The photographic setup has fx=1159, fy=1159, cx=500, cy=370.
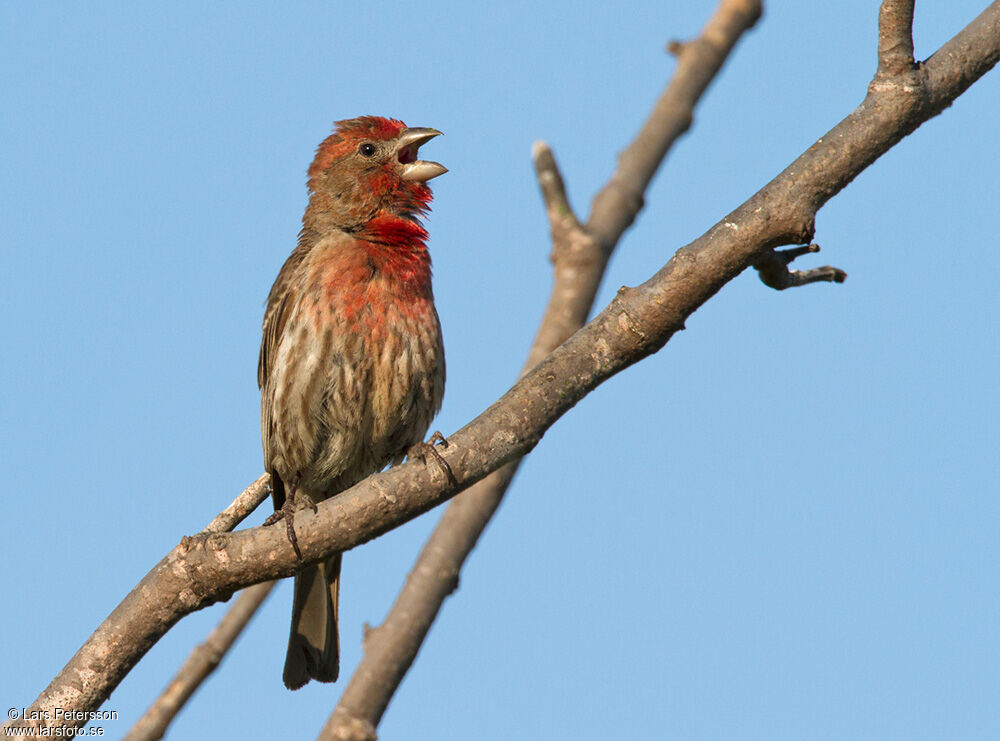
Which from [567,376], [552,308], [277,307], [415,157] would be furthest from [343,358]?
[567,376]

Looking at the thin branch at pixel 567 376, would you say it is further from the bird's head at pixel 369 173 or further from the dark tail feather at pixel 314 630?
the bird's head at pixel 369 173

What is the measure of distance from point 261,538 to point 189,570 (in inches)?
10.0

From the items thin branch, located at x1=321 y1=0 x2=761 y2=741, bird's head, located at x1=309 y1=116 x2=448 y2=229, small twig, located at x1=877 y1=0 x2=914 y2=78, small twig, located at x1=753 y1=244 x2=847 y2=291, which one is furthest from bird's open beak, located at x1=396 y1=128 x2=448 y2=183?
small twig, located at x1=877 y1=0 x2=914 y2=78

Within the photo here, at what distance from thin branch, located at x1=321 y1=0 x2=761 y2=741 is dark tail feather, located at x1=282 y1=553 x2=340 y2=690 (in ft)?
3.50

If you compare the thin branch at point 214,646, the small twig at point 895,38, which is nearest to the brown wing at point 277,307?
the thin branch at point 214,646

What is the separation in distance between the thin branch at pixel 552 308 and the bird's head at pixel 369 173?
776 mm

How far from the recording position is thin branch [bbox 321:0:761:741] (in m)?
5.17

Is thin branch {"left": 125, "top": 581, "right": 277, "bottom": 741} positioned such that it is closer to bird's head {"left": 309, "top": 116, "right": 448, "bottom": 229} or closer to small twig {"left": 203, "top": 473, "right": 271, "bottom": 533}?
small twig {"left": 203, "top": 473, "right": 271, "bottom": 533}

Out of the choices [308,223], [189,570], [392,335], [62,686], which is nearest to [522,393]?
[189,570]

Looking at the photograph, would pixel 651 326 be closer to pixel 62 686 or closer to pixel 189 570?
pixel 189 570

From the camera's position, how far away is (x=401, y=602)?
17.7 feet

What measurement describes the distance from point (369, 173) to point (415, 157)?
0.36 metres

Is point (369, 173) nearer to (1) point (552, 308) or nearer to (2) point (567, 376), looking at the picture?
(1) point (552, 308)

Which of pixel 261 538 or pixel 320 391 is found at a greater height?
pixel 320 391
